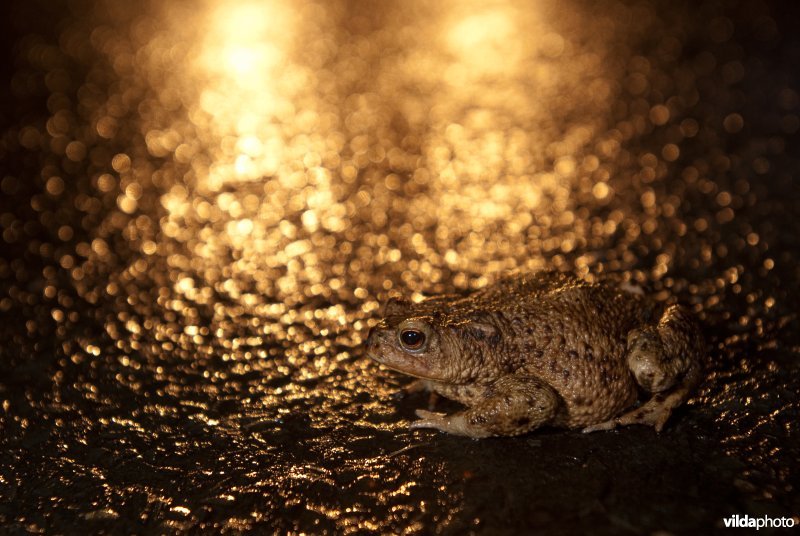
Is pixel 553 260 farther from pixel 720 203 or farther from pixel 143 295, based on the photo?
pixel 143 295

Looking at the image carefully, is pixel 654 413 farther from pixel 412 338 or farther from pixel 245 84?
pixel 245 84

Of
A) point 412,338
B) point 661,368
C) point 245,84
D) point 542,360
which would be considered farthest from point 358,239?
point 245,84

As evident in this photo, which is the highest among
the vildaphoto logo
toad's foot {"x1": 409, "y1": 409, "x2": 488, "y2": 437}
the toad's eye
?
the toad's eye

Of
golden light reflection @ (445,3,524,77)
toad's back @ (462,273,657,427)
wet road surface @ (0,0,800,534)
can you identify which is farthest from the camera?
golden light reflection @ (445,3,524,77)

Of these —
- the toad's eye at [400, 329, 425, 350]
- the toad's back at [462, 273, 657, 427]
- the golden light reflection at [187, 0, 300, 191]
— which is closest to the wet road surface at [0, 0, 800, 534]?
the golden light reflection at [187, 0, 300, 191]

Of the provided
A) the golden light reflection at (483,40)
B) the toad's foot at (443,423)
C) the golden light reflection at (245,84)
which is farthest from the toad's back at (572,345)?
the golden light reflection at (483,40)

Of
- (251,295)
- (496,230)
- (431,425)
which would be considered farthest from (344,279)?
(431,425)

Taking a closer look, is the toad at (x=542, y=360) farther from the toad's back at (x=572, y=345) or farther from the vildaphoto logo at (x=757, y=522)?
the vildaphoto logo at (x=757, y=522)

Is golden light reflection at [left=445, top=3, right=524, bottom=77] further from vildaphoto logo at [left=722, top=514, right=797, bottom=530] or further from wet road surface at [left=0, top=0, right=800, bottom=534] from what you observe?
vildaphoto logo at [left=722, top=514, right=797, bottom=530]
